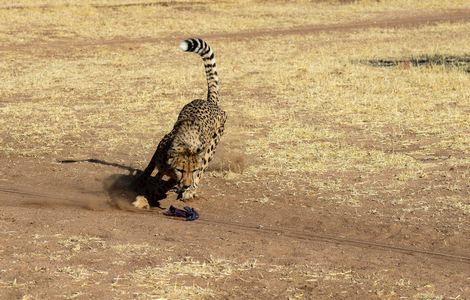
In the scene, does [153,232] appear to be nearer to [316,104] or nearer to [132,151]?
[132,151]

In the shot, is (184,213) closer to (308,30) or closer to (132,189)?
(132,189)

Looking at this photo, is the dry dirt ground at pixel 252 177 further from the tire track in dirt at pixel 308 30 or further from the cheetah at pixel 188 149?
the tire track in dirt at pixel 308 30

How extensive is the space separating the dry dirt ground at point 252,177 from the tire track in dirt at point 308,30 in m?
1.37

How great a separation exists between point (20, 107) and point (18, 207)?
256 inches

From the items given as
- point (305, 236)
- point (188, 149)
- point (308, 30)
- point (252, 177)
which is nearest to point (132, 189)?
point (188, 149)

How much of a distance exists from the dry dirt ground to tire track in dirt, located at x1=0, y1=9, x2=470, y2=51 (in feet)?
4.50

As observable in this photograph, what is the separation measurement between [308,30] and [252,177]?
19772 millimetres

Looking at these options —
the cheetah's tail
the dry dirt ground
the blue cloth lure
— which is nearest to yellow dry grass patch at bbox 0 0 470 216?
the dry dirt ground

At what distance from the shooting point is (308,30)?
3039cm

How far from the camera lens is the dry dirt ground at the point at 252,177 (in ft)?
24.6

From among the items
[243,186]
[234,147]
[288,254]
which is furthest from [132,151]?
[288,254]

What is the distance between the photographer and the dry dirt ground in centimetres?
748

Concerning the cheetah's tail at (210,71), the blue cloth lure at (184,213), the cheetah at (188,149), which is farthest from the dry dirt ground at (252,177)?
the cheetah's tail at (210,71)

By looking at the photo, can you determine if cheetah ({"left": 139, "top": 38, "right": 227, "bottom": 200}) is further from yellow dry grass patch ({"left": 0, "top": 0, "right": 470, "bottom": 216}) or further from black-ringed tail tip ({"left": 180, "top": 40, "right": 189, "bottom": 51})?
yellow dry grass patch ({"left": 0, "top": 0, "right": 470, "bottom": 216})
